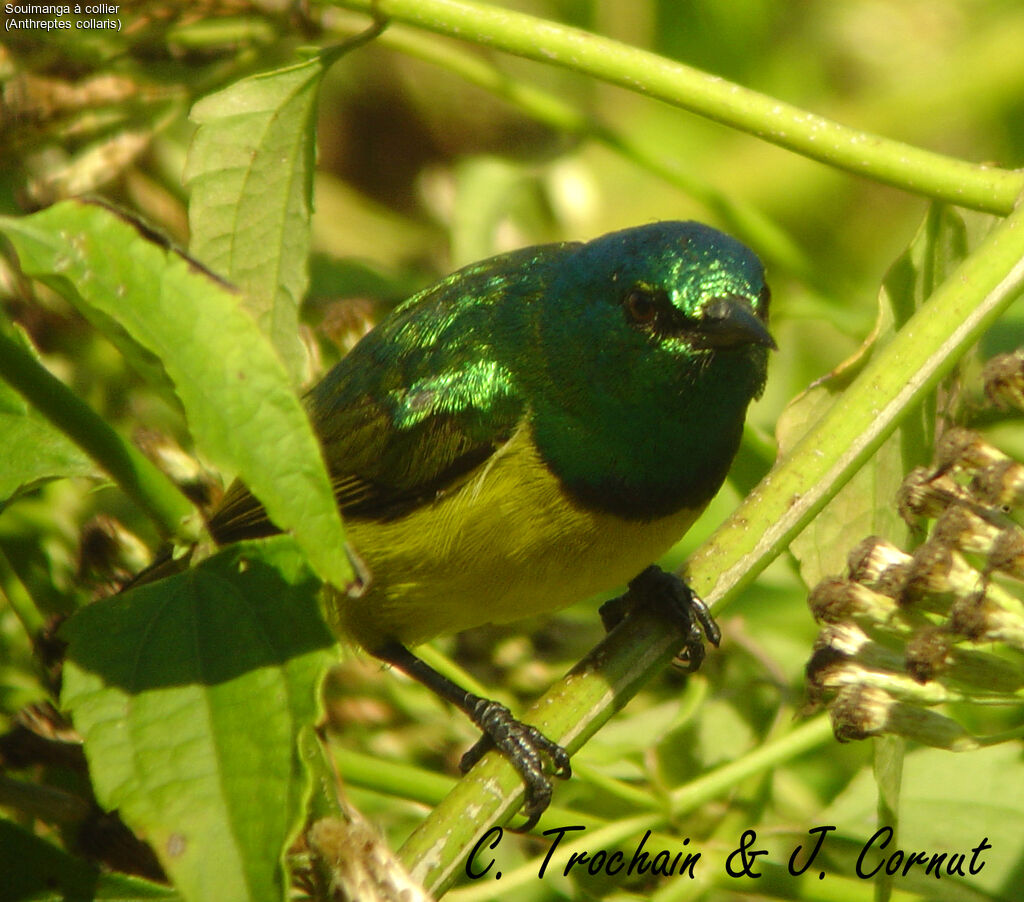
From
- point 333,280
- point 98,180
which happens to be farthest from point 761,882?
point 98,180

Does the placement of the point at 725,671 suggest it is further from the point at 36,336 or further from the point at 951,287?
the point at 36,336

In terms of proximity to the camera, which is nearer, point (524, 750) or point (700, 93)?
point (524, 750)

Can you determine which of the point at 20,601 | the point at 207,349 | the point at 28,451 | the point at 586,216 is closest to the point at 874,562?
the point at 207,349

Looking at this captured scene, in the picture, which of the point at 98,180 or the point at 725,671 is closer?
the point at 725,671

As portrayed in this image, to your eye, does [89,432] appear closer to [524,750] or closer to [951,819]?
[524,750]

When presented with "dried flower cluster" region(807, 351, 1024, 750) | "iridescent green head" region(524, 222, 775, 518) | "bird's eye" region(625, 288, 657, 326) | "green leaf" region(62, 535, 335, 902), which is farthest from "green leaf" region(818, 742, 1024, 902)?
"green leaf" region(62, 535, 335, 902)

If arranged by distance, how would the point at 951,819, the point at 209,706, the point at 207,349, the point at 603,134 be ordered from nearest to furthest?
the point at 207,349 < the point at 209,706 < the point at 951,819 < the point at 603,134

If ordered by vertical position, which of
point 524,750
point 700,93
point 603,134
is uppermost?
point 700,93
